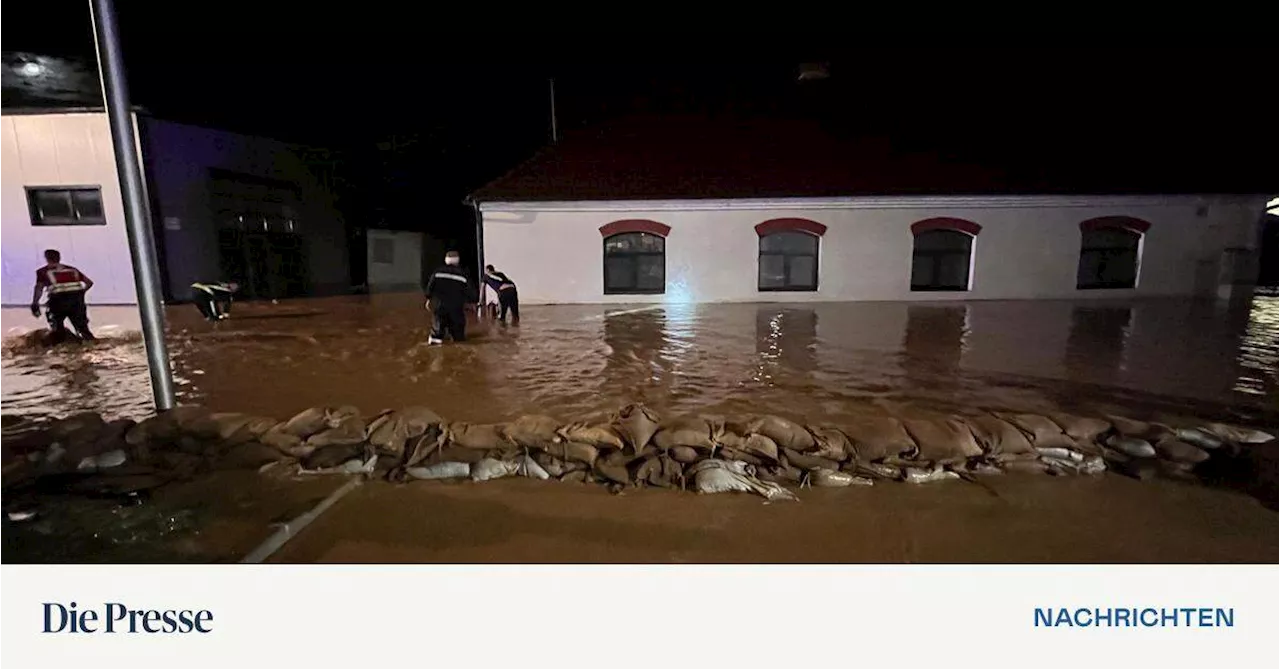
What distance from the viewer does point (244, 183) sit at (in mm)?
2492

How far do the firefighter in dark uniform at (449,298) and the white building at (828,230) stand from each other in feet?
1.71

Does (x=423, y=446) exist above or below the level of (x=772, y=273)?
below

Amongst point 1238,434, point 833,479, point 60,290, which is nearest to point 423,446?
point 833,479

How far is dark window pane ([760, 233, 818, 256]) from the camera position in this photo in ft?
13.0

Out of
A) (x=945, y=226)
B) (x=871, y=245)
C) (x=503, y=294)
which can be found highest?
(x=945, y=226)

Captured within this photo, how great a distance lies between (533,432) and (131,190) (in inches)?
56.3

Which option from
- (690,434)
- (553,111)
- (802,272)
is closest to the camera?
(690,434)

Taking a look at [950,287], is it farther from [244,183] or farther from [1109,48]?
[244,183]

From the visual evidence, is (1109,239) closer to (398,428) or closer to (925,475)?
(925,475)

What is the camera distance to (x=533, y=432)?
1728mm

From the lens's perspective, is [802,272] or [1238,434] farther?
[802,272]

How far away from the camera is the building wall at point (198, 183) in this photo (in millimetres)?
2197
